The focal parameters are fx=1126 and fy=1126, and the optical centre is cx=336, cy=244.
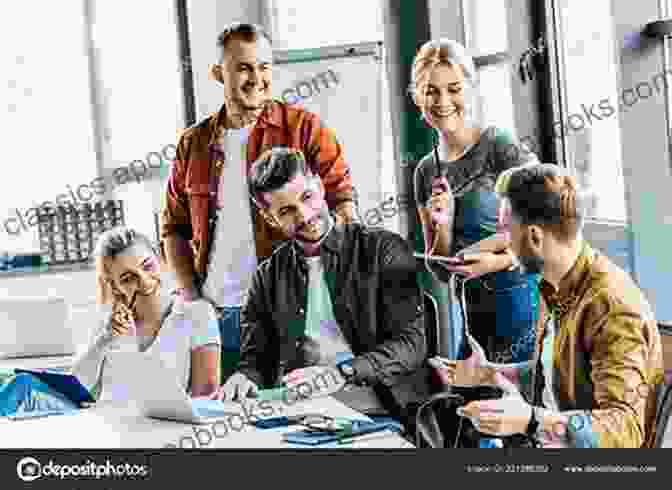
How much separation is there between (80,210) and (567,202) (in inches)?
44.9

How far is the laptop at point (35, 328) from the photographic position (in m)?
2.76

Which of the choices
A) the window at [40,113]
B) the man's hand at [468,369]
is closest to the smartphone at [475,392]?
the man's hand at [468,369]

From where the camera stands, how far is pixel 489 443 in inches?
100

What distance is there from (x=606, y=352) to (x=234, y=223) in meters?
0.90

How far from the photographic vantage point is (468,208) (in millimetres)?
2557

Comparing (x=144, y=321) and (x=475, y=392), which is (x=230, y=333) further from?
(x=475, y=392)

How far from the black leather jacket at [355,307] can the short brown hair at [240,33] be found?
0.48 m

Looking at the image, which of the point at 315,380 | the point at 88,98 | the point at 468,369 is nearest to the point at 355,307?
the point at 315,380

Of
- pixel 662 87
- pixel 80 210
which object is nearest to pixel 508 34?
pixel 662 87

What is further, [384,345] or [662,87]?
[384,345]

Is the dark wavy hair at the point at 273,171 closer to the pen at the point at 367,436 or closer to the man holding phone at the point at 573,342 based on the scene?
the man holding phone at the point at 573,342

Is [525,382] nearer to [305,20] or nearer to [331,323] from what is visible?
[331,323]

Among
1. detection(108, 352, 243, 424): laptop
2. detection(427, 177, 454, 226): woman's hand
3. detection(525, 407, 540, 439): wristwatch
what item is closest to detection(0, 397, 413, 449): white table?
detection(108, 352, 243, 424): laptop

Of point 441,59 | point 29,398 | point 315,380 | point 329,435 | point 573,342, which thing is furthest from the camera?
point 29,398
